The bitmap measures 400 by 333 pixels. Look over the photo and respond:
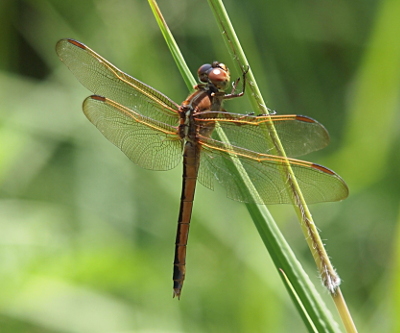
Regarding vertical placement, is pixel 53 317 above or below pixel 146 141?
below

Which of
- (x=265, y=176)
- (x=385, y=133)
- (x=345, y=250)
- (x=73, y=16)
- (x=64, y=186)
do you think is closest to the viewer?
(x=265, y=176)

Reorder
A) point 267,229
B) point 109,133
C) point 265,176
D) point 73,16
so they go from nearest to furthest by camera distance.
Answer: point 267,229
point 265,176
point 109,133
point 73,16

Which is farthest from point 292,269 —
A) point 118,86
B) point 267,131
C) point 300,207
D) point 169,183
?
point 169,183

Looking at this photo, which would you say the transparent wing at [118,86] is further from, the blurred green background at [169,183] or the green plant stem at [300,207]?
the green plant stem at [300,207]

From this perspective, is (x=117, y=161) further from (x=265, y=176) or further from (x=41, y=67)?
(x=265, y=176)

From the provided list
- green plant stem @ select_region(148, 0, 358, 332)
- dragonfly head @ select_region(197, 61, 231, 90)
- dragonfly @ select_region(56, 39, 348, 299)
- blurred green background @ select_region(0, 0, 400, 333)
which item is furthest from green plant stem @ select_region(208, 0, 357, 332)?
blurred green background @ select_region(0, 0, 400, 333)

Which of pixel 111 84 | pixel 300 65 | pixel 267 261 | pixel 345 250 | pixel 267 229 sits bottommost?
pixel 345 250

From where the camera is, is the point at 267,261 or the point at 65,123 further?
the point at 65,123

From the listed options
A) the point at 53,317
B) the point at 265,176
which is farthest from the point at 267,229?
the point at 53,317
